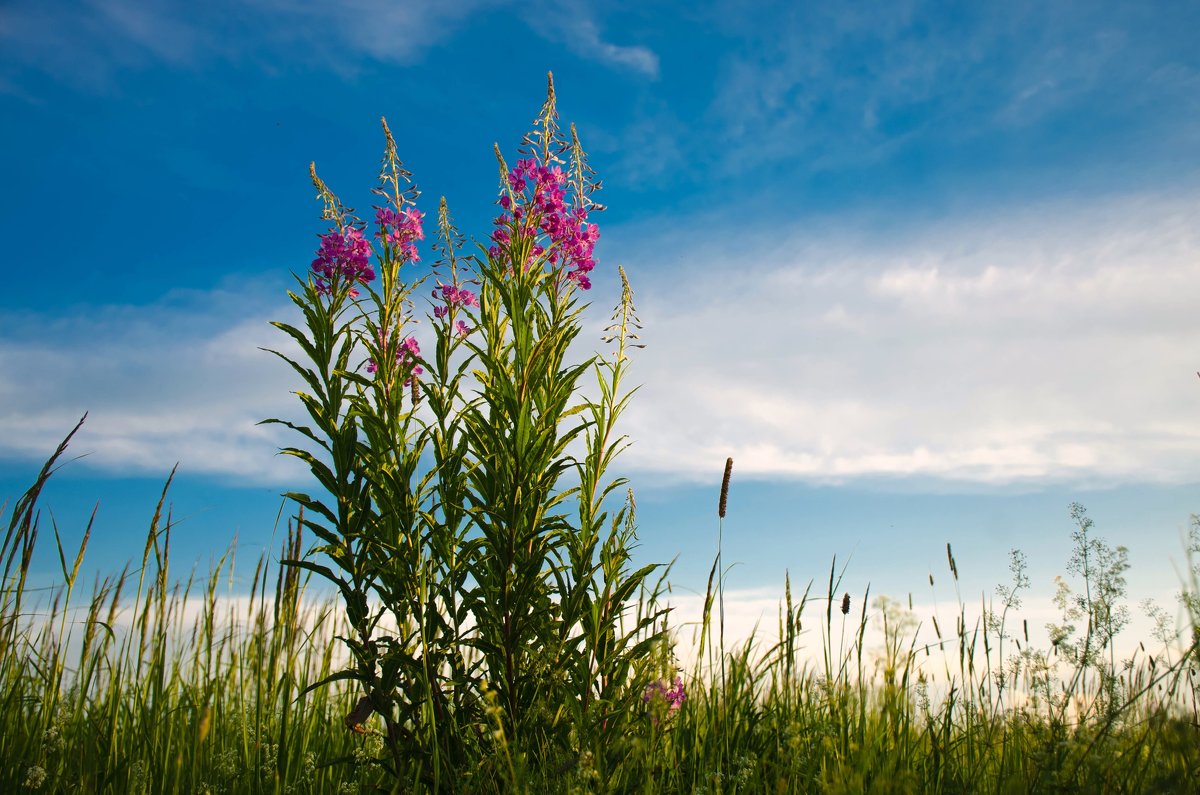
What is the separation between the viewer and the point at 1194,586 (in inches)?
128

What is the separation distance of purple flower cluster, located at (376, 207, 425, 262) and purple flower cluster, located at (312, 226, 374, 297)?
0.14 metres

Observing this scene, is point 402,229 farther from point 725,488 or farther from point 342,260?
point 725,488

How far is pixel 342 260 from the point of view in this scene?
14.4 feet

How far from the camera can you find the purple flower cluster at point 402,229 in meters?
4.49

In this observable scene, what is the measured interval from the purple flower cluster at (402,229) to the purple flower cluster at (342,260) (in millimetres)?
140

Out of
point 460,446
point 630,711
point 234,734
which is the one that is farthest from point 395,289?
point 234,734

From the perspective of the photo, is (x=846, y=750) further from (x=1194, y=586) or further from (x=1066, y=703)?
(x=1194, y=586)

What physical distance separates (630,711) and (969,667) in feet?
5.30

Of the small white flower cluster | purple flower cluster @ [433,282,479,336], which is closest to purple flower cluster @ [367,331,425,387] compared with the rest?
purple flower cluster @ [433,282,479,336]

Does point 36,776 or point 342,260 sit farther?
point 342,260

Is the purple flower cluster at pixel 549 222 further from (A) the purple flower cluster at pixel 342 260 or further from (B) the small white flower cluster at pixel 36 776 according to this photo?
(B) the small white flower cluster at pixel 36 776

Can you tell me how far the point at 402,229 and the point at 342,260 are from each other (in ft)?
1.22

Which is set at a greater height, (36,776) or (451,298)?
(451,298)

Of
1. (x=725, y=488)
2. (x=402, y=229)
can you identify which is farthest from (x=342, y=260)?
(x=725, y=488)
